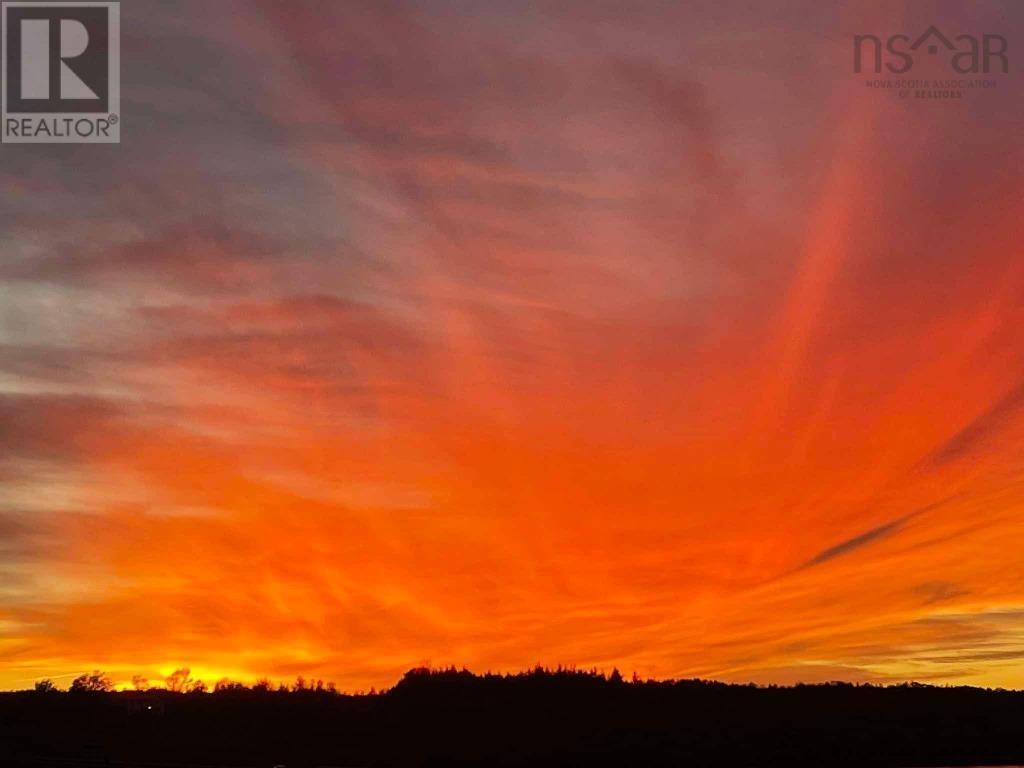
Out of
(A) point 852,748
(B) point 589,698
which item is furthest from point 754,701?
(A) point 852,748

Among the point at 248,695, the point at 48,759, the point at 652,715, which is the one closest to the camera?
the point at 48,759

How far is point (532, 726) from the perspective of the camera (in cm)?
6688

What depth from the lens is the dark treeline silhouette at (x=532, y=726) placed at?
59781mm

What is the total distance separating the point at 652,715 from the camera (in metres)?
69.3

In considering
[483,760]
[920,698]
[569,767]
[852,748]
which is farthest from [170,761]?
[920,698]

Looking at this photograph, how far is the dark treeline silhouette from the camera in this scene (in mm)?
59781

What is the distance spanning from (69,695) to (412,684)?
30.5 m

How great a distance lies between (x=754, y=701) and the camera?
77.5 metres

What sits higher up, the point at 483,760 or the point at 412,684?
the point at 412,684

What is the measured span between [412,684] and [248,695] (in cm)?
1376

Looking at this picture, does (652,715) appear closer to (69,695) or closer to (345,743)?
(345,743)

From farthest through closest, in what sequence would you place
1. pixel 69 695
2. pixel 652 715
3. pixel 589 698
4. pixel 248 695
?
pixel 69 695, pixel 248 695, pixel 589 698, pixel 652 715

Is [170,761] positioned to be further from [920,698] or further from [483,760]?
[920,698]

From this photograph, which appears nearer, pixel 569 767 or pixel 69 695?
pixel 569 767
